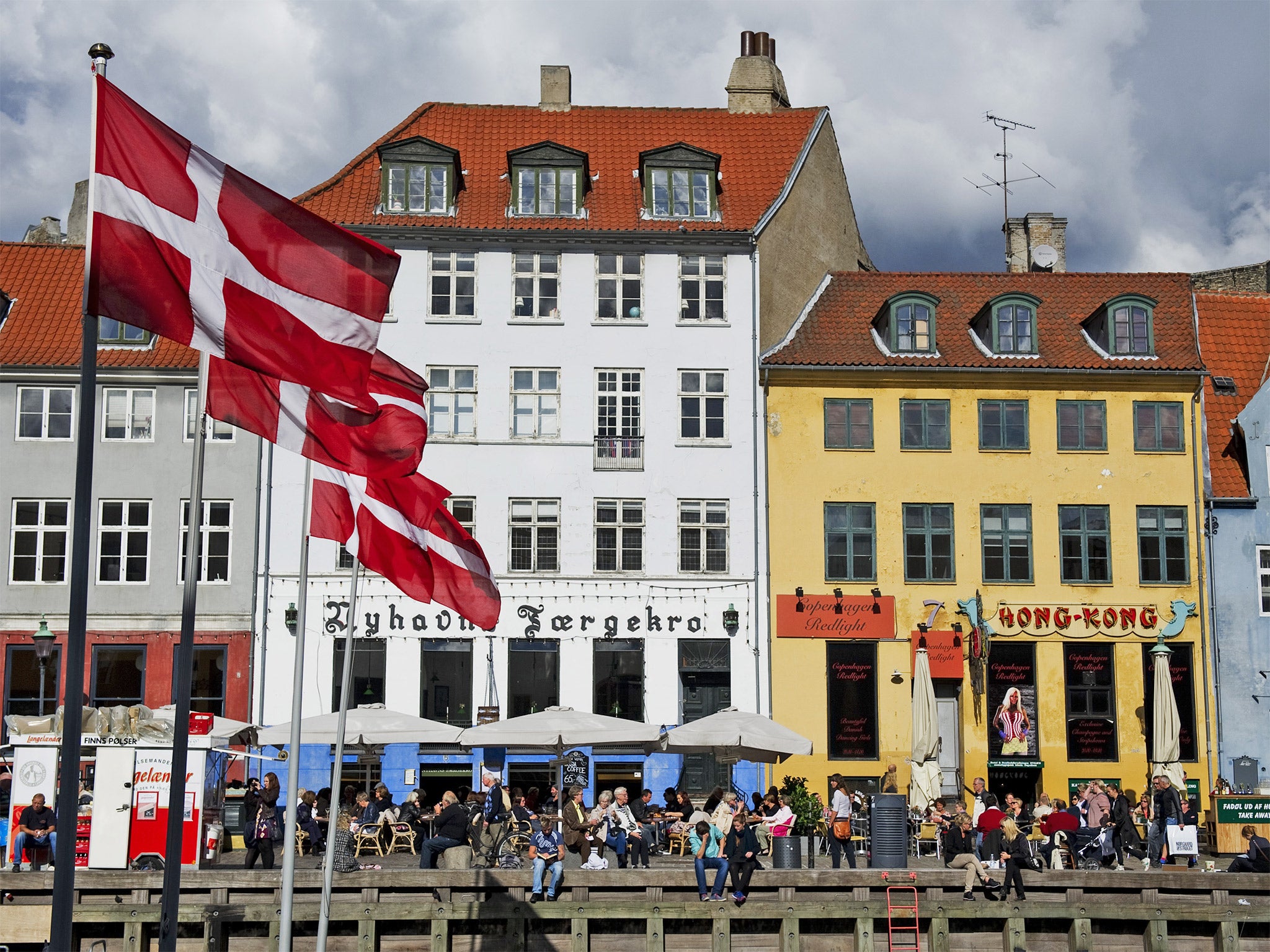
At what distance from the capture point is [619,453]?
3928cm

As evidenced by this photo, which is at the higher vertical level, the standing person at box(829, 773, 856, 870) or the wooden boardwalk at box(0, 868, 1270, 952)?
the standing person at box(829, 773, 856, 870)

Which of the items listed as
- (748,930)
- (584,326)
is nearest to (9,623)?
(584,326)

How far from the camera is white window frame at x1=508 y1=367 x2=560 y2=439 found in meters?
39.4

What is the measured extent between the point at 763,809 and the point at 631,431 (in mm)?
11946

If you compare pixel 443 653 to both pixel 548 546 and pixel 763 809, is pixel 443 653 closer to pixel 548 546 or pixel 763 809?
pixel 548 546

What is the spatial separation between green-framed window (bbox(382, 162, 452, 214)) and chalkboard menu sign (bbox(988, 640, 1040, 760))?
17.1 meters

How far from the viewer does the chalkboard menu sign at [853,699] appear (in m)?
38.1

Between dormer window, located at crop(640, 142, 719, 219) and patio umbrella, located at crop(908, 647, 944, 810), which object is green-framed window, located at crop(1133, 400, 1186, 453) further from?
dormer window, located at crop(640, 142, 719, 219)

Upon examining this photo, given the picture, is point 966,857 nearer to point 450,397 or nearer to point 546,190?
point 450,397

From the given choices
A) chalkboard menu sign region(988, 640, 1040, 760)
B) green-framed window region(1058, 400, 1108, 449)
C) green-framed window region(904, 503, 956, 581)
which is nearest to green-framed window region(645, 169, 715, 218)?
green-framed window region(904, 503, 956, 581)

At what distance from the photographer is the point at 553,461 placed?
3922 cm

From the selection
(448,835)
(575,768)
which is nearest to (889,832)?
(448,835)

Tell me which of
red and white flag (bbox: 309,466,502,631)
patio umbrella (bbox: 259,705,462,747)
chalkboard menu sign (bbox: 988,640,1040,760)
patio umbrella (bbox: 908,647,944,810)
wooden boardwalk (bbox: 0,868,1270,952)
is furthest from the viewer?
chalkboard menu sign (bbox: 988,640,1040,760)

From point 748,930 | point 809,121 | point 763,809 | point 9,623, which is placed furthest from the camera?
point 809,121
